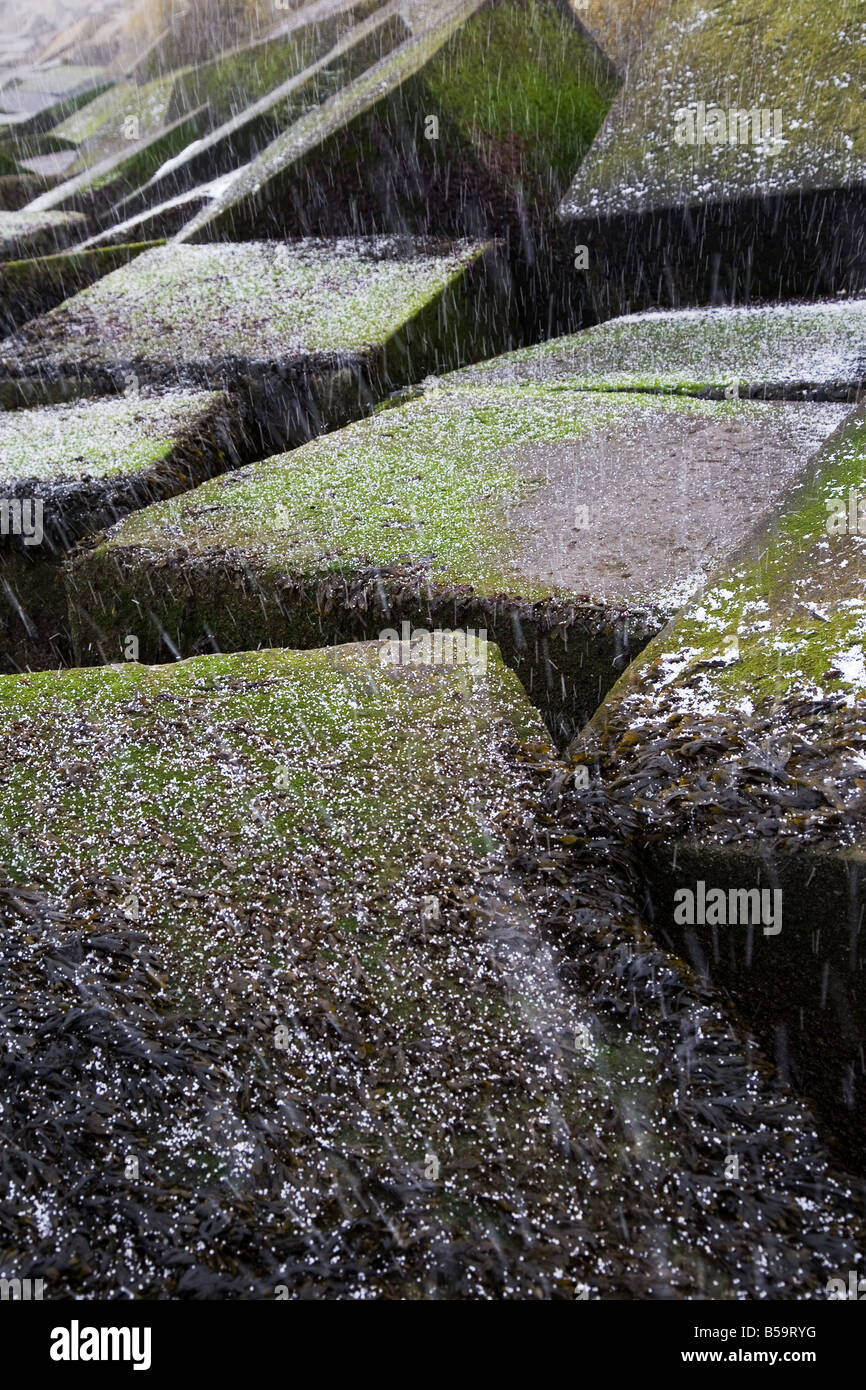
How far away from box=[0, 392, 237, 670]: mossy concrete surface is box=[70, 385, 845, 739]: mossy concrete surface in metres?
0.26

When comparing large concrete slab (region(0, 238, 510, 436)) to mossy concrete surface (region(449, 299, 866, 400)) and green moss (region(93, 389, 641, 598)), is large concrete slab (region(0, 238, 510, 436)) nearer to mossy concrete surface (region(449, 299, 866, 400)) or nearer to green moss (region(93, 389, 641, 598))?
mossy concrete surface (region(449, 299, 866, 400))

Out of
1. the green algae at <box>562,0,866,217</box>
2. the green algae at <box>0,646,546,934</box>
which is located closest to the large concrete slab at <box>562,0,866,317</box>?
the green algae at <box>562,0,866,217</box>

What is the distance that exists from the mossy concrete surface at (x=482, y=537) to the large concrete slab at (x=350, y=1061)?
56 cm

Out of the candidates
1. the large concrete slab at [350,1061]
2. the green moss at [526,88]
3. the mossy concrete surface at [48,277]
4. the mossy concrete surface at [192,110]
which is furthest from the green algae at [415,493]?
the mossy concrete surface at [192,110]

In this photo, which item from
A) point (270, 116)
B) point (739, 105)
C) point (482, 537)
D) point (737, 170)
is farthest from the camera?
point (270, 116)

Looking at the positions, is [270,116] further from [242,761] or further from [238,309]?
[242,761]

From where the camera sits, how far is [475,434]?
3701 mm

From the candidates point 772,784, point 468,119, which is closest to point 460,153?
point 468,119

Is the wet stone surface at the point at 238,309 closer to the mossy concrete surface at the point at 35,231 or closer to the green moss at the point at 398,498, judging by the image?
the green moss at the point at 398,498

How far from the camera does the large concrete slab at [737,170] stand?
4.77 m

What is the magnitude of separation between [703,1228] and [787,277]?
4.56 m

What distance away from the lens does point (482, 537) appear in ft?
9.84

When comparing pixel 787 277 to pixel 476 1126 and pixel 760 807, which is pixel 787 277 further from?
pixel 476 1126

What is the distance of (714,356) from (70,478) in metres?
2.53
